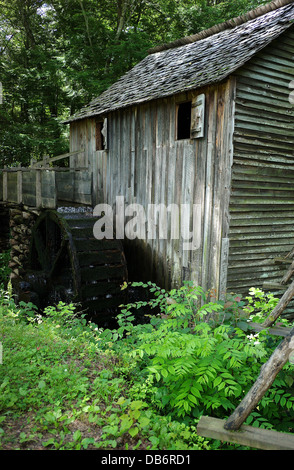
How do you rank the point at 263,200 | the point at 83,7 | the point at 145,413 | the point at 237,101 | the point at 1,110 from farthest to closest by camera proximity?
the point at 83,7
the point at 1,110
the point at 263,200
the point at 237,101
the point at 145,413

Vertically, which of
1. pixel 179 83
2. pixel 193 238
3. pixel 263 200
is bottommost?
pixel 193 238

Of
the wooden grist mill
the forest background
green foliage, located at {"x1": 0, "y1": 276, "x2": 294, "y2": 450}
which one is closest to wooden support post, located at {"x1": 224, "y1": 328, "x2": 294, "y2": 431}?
green foliage, located at {"x1": 0, "y1": 276, "x2": 294, "y2": 450}

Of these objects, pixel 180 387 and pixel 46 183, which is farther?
pixel 46 183

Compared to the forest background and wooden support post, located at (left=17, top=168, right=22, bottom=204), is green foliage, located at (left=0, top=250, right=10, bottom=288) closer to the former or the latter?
the forest background

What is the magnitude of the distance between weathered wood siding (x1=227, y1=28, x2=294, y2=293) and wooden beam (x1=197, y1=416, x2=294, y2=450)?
3.61m

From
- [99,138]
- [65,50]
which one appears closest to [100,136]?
[99,138]

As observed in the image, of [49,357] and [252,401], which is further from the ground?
[252,401]

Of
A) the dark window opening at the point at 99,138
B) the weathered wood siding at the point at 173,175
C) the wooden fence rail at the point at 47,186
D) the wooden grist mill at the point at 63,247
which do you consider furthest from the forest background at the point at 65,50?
the weathered wood siding at the point at 173,175

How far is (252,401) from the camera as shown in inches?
96.3

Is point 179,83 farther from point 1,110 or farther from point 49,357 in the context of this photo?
point 1,110

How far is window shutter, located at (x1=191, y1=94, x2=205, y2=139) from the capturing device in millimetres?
6062

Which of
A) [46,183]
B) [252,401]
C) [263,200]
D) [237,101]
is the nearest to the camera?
[252,401]

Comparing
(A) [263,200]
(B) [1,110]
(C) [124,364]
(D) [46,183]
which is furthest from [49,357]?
(B) [1,110]

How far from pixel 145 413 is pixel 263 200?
442cm
